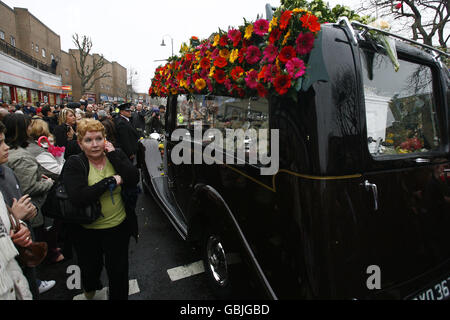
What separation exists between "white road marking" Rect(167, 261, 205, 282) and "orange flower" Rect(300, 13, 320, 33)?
2654 millimetres

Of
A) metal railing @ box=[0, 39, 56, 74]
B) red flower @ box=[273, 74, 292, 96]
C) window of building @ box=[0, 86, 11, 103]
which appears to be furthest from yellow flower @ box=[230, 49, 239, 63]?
metal railing @ box=[0, 39, 56, 74]

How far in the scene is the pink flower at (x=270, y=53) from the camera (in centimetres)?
164

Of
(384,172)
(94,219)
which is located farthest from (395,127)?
(94,219)

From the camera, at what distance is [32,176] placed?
2.53 m

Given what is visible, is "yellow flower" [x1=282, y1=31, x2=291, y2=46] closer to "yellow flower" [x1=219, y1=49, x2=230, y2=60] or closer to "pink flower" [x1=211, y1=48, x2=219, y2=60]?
"yellow flower" [x1=219, y1=49, x2=230, y2=60]

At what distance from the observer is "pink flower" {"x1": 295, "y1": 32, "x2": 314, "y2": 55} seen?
1487 mm

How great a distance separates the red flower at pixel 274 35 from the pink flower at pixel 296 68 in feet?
0.74

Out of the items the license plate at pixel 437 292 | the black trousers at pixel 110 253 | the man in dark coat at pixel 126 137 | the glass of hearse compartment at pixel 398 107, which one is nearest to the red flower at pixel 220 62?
the glass of hearse compartment at pixel 398 107

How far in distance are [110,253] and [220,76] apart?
5.61 ft

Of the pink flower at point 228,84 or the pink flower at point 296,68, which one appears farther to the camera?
the pink flower at point 228,84

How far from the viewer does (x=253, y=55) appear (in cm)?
179

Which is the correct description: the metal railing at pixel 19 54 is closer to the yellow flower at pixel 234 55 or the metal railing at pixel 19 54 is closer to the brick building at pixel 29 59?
the brick building at pixel 29 59

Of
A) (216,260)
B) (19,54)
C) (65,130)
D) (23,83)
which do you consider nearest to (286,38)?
(216,260)

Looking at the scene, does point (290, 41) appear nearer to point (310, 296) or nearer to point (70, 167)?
point (310, 296)
